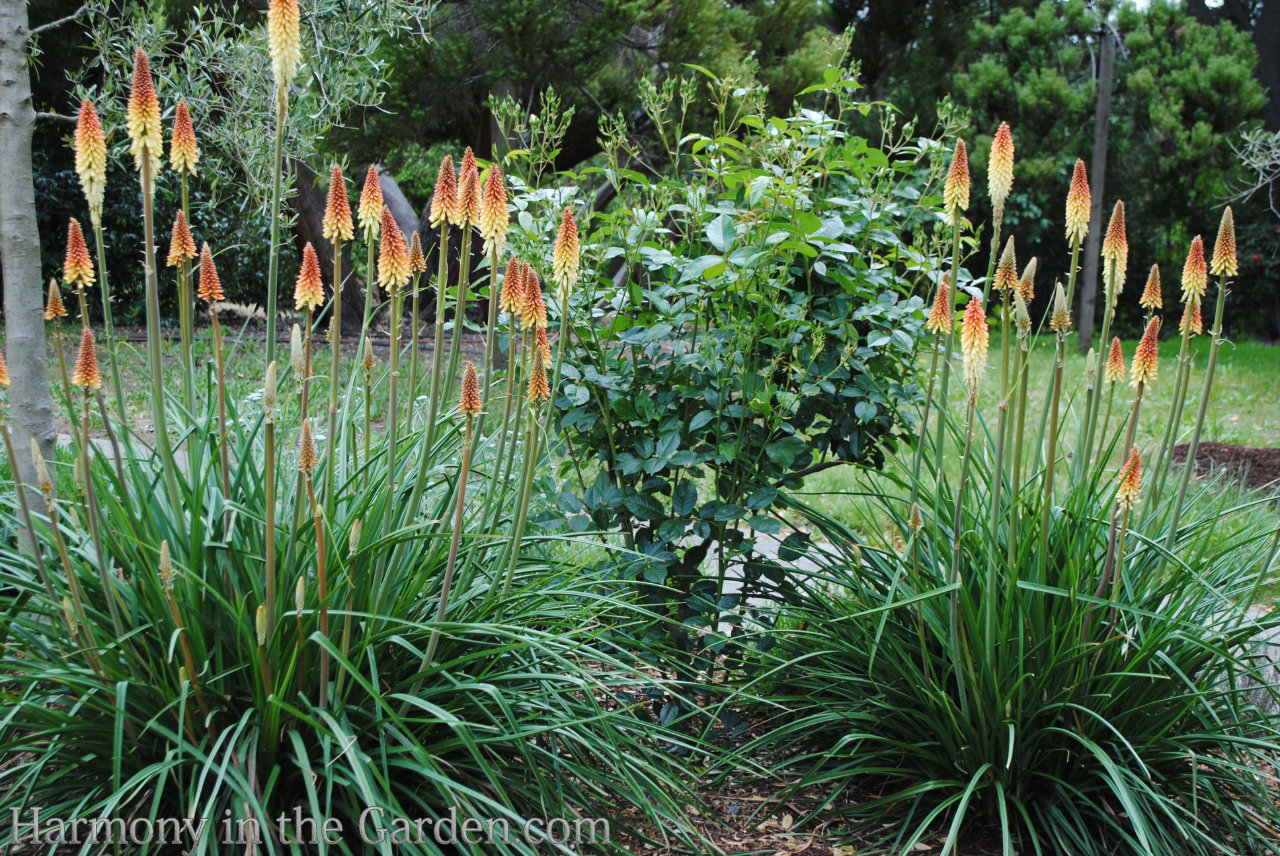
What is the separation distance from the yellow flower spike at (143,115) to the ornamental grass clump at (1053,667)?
5.98ft

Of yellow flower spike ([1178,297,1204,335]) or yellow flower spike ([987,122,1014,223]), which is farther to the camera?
yellow flower spike ([1178,297,1204,335])

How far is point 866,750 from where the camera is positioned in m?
2.88

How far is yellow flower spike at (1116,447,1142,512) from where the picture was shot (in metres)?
2.46

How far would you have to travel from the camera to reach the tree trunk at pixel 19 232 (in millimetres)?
2920

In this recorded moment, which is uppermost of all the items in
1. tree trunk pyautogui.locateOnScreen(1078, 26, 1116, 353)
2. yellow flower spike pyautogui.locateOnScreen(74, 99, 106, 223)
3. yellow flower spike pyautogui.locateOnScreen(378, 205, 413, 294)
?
tree trunk pyautogui.locateOnScreen(1078, 26, 1116, 353)

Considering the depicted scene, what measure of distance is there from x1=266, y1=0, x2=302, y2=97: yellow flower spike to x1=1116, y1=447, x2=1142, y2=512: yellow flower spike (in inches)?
83.6

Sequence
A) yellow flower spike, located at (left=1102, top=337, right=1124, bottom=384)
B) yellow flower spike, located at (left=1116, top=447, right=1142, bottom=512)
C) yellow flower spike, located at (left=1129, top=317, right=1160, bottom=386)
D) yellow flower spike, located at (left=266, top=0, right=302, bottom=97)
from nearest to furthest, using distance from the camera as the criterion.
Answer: yellow flower spike, located at (left=266, top=0, right=302, bottom=97), yellow flower spike, located at (left=1116, top=447, right=1142, bottom=512), yellow flower spike, located at (left=1129, top=317, right=1160, bottom=386), yellow flower spike, located at (left=1102, top=337, right=1124, bottom=384)

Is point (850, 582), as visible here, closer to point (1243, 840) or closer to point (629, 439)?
point (629, 439)

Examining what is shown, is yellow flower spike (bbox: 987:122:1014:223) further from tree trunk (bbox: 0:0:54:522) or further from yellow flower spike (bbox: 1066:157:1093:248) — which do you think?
tree trunk (bbox: 0:0:54:522)

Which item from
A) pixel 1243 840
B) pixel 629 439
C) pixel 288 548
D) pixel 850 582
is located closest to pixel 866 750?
pixel 850 582

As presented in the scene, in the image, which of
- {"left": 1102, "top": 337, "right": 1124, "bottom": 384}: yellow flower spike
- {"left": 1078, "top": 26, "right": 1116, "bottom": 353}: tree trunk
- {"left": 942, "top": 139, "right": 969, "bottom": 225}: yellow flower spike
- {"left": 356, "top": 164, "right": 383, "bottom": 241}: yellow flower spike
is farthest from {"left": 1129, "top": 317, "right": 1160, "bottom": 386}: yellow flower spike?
{"left": 1078, "top": 26, "right": 1116, "bottom": 353}: tree trunk

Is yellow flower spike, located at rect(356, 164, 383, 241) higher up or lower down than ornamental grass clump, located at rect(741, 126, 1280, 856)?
higher up

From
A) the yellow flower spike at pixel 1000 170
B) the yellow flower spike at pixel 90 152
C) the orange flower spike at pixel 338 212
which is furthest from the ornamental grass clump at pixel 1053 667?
the yellow flower spike at pixel 90 152

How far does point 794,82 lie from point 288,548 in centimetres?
1069
